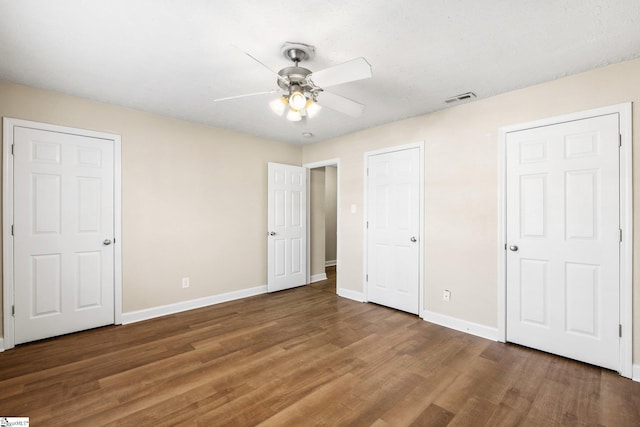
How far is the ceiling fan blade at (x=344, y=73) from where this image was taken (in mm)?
1776

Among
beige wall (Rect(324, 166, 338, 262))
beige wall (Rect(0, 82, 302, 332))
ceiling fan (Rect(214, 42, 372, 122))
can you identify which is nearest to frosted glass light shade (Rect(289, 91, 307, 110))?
ceiling fan (Rect(214, 42, 372, 122))

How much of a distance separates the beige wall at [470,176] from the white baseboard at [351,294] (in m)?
1.01

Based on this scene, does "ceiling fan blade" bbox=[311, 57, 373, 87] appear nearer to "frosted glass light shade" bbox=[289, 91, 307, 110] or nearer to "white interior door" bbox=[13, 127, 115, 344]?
"frosted glass light shade" bbox=[289, 91, 307, 110]

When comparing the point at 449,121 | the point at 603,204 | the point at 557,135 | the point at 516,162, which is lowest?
the point at 603,204

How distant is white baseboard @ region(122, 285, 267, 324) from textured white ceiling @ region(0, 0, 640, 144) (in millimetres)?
2489

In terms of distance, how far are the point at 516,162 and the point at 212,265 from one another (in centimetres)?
393

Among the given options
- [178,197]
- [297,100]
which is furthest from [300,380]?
[178,197]

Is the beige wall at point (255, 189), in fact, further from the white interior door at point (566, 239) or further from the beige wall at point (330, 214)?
the beige wall at point (330, 214)

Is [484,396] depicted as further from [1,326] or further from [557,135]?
[1,326]

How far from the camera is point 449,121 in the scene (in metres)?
3.37

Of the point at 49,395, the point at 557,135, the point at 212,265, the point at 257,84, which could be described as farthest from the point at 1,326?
the point at 557,135

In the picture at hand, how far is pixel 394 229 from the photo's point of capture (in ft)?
12.9

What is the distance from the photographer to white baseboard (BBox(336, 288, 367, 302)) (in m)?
4.27

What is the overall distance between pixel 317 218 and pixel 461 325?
3.05m
